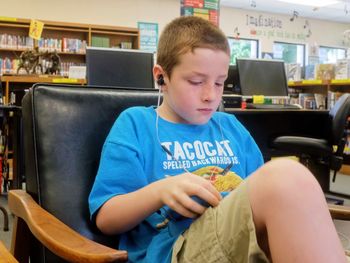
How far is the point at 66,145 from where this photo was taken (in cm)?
108

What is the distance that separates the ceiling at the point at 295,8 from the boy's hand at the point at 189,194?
7.43 meters

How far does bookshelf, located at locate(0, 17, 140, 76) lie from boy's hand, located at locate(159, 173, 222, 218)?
5642mm

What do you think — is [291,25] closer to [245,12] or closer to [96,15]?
[245,12]

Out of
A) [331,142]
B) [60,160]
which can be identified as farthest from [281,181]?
[331,142]

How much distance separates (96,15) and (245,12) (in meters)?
3.00

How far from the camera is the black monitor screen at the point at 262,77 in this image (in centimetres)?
339

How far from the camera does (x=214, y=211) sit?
72cm

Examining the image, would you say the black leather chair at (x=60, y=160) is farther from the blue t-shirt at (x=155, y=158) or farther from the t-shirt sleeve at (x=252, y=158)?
the t-shirt sleeve at (x=252, y=158)

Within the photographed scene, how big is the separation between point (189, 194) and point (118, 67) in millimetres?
2136

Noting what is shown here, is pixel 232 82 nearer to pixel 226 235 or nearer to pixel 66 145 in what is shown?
pixel 66 145

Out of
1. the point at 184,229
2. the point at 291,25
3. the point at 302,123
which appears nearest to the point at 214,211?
the point at 184,229

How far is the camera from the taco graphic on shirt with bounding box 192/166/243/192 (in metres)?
0.94

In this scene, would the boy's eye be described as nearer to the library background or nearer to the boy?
the boy

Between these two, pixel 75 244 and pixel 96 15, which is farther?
pixel 96 15
